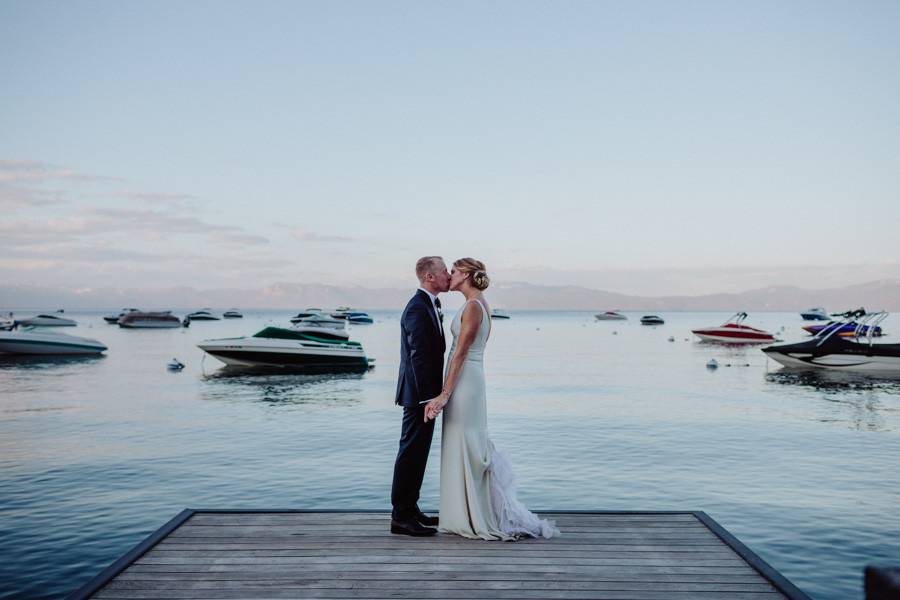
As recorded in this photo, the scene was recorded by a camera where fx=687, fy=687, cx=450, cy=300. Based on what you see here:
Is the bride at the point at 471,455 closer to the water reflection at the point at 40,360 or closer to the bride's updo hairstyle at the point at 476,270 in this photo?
the bride's updo hairstyle at the point at 476,270

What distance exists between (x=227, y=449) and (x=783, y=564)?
13.0m

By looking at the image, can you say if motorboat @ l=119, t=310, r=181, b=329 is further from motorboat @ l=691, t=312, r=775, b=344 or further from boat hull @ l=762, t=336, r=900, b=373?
boat hull @ l=762, t=336, r=900, b=373

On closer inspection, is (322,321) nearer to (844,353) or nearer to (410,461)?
(844,353)

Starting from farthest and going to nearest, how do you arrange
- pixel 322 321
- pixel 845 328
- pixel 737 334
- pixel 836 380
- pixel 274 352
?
1. pixel 322 321
2. pixel 737 334
3. pixel 845 328
4. pixel 274 352
5. pixel 836 380

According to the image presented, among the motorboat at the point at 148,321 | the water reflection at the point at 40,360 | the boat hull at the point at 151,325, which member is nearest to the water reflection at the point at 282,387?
the water reflection at the point at 40,360

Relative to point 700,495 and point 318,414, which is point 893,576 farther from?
point 318,414

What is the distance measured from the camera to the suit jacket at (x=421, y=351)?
6254mm

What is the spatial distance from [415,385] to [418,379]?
7 centimetres

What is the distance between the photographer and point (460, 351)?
6227 mm

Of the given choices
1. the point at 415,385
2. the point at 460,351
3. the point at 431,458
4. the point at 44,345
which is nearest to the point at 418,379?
the point at 415,385

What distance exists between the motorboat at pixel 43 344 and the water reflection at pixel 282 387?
1550 centimetres

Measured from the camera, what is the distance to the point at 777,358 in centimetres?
4144

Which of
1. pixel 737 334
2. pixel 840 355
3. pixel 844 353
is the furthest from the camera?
pixel 737 334

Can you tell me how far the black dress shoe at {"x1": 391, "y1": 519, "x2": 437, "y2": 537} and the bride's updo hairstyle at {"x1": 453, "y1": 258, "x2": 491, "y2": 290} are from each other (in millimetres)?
2277
